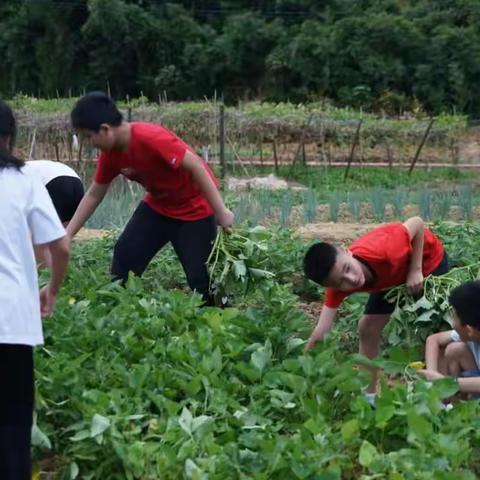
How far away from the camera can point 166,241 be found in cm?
545

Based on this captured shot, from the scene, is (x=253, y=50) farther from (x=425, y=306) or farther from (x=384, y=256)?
(x=384, y=256)

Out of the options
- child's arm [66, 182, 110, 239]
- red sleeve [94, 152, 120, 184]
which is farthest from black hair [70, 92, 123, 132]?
child's arm [66, 182, 110, 239]

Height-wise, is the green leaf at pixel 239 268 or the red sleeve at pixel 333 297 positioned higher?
the red sleeve at pixel 333 297

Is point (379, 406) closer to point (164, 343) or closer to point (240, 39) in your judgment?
point (164, 343)

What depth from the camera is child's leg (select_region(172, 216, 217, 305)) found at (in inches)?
210

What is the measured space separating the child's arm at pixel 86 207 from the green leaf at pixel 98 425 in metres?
→ 1.96

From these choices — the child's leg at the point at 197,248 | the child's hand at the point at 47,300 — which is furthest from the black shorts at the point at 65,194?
the child's hand at the point at 47,300

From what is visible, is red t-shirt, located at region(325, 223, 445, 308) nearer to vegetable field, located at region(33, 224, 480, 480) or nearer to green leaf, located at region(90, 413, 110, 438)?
vegetable field, located at region(33, 224, 480, 480)

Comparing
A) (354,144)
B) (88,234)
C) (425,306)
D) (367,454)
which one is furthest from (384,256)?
(354,144)

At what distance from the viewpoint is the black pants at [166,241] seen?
535 cm

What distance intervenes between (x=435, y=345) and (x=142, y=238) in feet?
5.65

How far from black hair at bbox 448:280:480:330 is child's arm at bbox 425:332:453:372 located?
0.29 meters

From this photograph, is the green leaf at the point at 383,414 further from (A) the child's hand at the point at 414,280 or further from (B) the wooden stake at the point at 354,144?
(B) the wooden stake at the point at 354,144

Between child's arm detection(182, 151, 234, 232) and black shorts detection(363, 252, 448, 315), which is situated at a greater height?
child's arm detection(182, 151, 234, 232)
